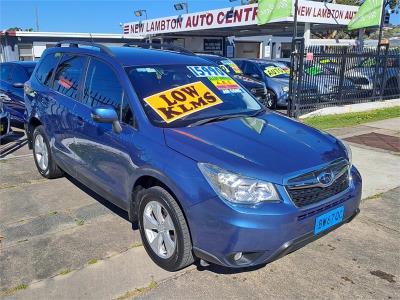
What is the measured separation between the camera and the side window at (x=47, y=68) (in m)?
5.39

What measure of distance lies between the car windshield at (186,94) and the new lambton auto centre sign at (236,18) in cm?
1293

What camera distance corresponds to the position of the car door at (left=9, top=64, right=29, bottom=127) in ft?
28.1

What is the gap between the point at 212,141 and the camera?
3244mm

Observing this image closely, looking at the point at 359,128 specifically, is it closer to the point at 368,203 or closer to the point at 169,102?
the point at 368,203

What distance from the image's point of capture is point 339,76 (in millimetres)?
11695

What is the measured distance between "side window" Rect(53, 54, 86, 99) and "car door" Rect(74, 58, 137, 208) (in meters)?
0.25

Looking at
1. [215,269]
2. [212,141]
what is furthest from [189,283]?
[212,141]

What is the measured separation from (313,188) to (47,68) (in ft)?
13.5

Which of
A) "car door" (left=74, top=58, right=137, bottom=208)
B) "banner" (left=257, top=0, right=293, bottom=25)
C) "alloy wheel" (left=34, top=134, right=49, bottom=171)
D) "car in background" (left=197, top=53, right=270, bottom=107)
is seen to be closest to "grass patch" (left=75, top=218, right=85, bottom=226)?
"car door" (left=74, top=58, right=137, bottom=208)

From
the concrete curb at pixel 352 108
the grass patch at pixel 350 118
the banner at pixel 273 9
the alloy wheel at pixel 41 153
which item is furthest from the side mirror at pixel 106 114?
the banner at pixel 273 9

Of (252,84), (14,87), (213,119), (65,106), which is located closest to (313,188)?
(213,119)

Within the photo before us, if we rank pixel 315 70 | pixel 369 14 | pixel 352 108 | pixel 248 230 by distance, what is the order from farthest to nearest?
pixel 369 14 < pixel 352 108 < pixel 315 70 < pixel 248 230

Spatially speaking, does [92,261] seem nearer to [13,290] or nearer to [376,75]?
[13,290]

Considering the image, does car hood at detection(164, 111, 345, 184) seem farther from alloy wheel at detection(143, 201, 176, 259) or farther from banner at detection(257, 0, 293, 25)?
banner at detection(257, 0, 293, 25)
